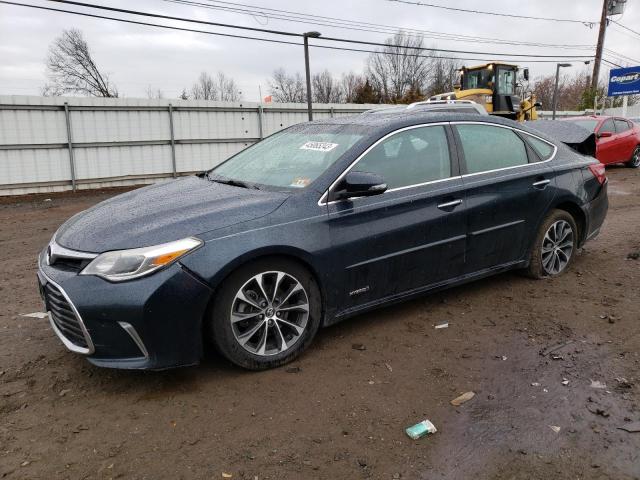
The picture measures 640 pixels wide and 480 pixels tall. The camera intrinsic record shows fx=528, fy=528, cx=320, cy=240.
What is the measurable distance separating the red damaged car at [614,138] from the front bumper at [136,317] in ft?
44.1

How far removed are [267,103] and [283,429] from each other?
1586cm

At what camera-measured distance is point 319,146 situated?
4.01 meters

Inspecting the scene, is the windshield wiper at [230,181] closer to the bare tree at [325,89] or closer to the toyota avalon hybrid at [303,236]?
the toyota avalon hybrid at [303,236]

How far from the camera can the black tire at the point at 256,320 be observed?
3.08 metres

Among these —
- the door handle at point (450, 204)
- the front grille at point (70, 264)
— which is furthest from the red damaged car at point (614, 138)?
the front grille at point (70, 264)

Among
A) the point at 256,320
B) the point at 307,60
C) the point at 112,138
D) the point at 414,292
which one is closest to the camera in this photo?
the point at 256,320

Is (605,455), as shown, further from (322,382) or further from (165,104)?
(165,104)

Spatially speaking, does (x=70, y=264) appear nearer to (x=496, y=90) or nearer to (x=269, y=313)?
(x=269, y=313)

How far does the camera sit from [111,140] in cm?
1477

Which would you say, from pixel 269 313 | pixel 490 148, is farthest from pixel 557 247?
pixel 269 313

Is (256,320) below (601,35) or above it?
below

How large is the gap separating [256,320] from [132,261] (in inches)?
32.1

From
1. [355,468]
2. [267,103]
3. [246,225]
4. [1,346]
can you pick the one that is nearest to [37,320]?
[1,346]

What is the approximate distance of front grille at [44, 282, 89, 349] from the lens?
2967mm
